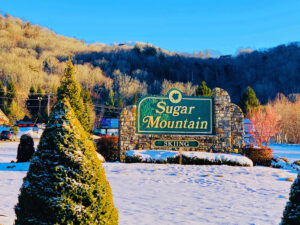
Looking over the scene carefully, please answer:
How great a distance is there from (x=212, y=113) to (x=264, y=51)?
102682 millimetres

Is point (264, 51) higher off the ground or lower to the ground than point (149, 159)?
higher

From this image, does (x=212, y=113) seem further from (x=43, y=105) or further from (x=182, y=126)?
(x=43, y=105)

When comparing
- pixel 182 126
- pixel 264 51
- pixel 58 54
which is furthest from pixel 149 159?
pixel 264 51

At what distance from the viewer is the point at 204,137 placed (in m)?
14.3

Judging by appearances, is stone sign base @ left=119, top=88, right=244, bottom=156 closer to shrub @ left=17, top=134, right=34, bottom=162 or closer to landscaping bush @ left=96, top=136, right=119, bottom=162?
landscaping bush @ left=96, top=136, right=119, bottom=162

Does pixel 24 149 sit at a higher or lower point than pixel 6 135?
higher

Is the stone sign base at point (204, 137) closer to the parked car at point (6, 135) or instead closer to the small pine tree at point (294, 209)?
the small pine tree at point (294, 209)

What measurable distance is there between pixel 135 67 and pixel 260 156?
90.2m

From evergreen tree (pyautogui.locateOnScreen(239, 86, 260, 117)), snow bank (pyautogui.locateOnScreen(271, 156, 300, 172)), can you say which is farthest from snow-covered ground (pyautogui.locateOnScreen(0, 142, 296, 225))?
evergreen tree (pyautogui.locateOnScreen(239, 86, 260, 117))

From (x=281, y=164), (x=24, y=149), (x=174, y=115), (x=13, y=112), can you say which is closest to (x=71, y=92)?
(x=24, y=149)

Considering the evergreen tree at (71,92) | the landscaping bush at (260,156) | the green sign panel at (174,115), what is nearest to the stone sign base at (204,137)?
the green sign panel at (174,115)

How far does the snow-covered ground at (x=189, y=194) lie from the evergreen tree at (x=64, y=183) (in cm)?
220

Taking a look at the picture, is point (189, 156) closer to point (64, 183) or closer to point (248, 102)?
point (64, 183)

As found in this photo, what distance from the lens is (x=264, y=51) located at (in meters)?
105
